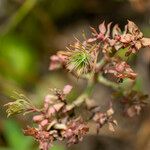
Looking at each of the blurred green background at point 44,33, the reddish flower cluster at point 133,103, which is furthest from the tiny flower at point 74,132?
the blurred green background at point 44,33

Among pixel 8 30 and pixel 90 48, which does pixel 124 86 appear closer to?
pixel 90 48

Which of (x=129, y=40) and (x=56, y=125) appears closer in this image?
(x=129, y=40)

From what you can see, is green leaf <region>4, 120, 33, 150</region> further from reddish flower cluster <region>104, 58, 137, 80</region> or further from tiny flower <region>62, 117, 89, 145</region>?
reddish flower cluster <region>104, 58, 137, 80</region>

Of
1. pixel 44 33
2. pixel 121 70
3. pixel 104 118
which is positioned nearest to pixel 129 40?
pixel 121 70

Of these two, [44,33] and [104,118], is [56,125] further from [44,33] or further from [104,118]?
[44,33]

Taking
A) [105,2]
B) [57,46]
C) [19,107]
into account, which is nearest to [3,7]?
[57,46]

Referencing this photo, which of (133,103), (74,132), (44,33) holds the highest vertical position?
(44,33)

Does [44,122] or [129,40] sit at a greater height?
[129,40]

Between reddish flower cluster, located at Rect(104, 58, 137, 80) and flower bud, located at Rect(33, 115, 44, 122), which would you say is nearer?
reddish flower cluster, located at Rect(104, 58, 137, 80)

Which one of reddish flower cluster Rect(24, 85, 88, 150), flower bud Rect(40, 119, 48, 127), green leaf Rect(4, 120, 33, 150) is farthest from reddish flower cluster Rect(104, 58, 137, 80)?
green leaf Rect(4, 120, 33, 150)
